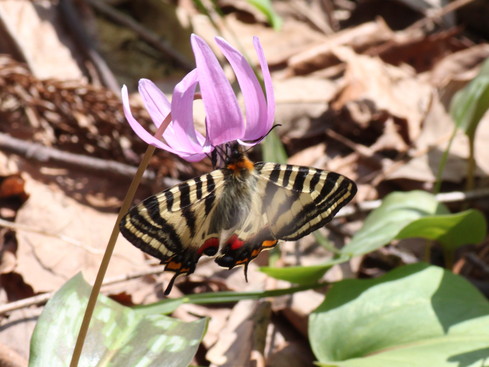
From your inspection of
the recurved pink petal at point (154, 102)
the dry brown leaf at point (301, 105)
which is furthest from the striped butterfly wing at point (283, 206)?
the dry brown leaf at point (301, 105)

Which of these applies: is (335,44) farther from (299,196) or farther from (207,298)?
(299,196)

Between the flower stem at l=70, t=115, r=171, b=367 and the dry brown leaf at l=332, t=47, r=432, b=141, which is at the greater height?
the flower stem at l=70, t=115, r=171, b=367

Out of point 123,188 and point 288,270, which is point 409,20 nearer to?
point 123,188

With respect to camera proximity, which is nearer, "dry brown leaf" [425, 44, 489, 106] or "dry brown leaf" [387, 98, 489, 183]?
"dry brown leaf" [387, 98, 489, 183]

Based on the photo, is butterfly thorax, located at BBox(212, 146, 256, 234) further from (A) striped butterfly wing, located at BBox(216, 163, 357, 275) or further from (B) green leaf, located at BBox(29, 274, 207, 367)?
(B) green leaf, located at BBox(29, 274, 207, 367)

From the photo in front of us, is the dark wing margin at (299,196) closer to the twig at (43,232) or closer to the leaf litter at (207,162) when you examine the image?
the leaf litter at (207,162)

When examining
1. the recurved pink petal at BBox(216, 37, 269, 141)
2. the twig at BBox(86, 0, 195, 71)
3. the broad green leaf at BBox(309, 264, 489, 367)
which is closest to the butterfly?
the recurved pink petal at BBox(216, 37, 269, 141)

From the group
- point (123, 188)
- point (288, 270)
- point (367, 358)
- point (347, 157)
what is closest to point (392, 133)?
point (347, 157)

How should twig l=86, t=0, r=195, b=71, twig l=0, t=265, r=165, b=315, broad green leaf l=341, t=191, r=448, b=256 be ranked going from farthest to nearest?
twig l=86, t=0, r=195, b=71
broad green leaf l=341, t=191, r=448, b=256
twig l=0, t=265, r=165, b=315
